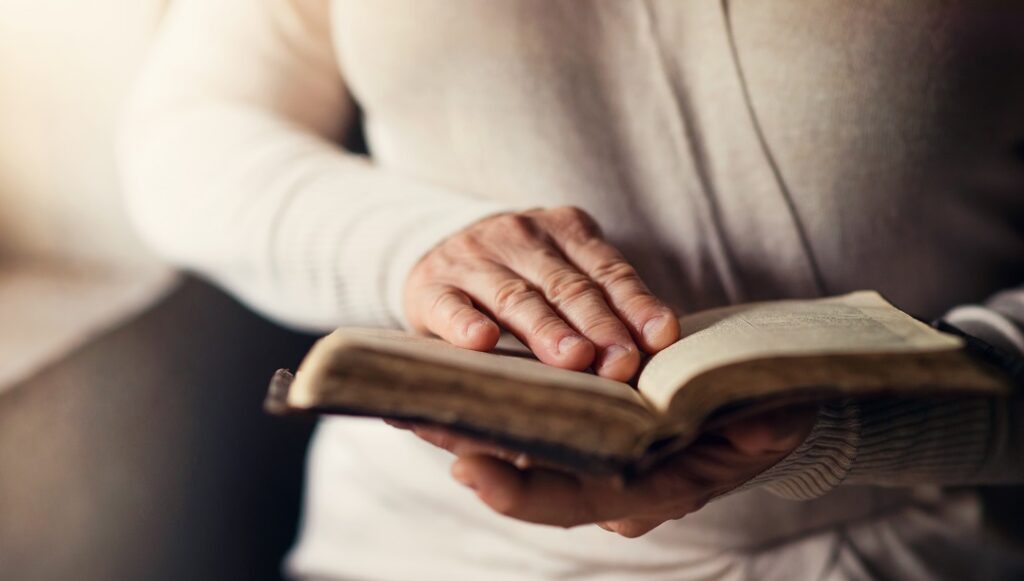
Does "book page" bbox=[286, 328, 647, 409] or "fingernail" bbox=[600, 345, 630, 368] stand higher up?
"book page" bbox=[286, 328, 647, 409]

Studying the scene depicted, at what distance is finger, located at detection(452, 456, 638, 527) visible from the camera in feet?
1.30

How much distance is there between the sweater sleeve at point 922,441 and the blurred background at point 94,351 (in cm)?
64

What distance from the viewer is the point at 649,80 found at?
0.67 meters

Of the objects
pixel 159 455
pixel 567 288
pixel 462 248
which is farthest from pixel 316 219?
pixel 159 455

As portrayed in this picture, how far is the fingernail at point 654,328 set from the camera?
1.57 feet

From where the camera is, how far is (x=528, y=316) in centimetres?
49

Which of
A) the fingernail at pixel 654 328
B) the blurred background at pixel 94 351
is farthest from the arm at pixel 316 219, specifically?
the blurred background at pixel 94 351

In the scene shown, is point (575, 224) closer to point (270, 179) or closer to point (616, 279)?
point (616, 279)

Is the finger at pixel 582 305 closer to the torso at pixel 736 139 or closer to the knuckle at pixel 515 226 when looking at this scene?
the knuckle at pixel 515 226

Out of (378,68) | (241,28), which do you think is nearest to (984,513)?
(378,68)

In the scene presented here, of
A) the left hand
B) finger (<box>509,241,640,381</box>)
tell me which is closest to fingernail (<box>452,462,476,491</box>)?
the left hand

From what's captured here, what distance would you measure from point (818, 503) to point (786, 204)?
9.6 inches

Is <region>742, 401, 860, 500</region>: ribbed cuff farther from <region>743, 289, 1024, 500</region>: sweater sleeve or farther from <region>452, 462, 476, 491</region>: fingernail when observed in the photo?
<region>452, 462, 476, 491</region>: fingernail

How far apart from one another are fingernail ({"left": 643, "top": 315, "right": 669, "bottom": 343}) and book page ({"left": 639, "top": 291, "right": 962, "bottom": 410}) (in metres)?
0.02
